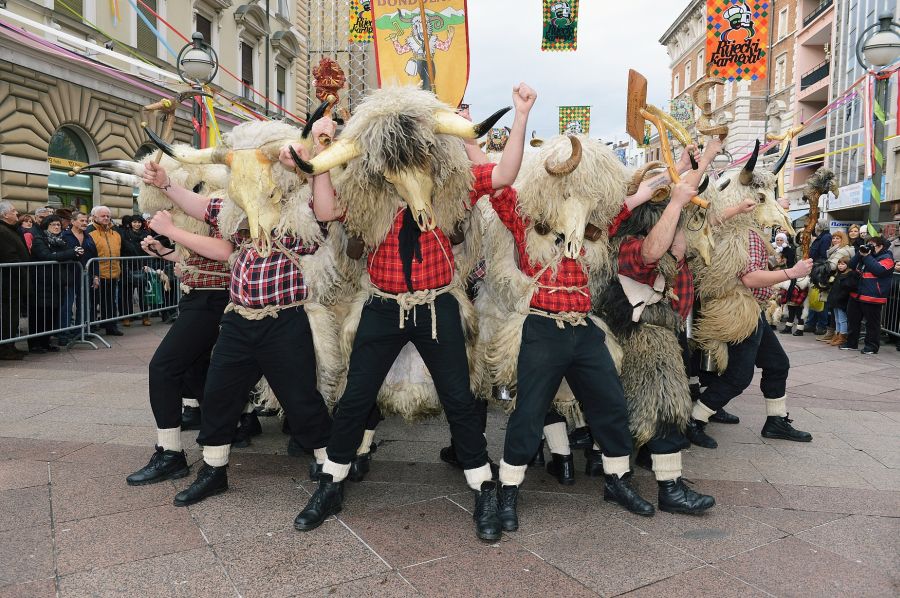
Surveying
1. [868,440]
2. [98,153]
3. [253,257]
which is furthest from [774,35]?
[253,257]

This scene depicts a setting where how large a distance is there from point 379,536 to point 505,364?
993 mm

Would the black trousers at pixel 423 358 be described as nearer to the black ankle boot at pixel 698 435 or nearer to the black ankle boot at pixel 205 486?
the black ankle boot at pixel 205 486

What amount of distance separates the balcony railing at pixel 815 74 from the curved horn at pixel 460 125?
30393mm

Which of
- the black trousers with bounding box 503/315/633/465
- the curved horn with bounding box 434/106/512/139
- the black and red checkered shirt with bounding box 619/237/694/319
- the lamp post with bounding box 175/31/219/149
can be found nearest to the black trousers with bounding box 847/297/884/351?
the black and red checkered shirt with bounding box 619/237/694/319

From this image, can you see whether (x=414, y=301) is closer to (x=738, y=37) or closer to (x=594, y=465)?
(x=594, y=465)

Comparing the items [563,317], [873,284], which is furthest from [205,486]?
[873,284]

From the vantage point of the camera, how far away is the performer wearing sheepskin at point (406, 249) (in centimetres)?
278

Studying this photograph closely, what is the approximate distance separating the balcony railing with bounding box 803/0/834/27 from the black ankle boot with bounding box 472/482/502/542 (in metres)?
31.7

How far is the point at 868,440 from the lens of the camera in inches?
181

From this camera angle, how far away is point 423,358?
9.98ft

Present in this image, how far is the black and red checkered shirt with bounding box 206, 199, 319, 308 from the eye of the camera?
3.15 meters

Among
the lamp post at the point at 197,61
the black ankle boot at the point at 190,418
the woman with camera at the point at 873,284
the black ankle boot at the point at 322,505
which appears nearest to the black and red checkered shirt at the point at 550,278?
the black ankle boot at the point at 322,505

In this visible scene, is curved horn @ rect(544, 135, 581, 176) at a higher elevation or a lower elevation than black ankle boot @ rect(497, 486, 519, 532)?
higher

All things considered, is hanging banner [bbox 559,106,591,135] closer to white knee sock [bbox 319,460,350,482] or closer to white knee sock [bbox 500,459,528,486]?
white knee sock [bbox 500,459,528,486]
